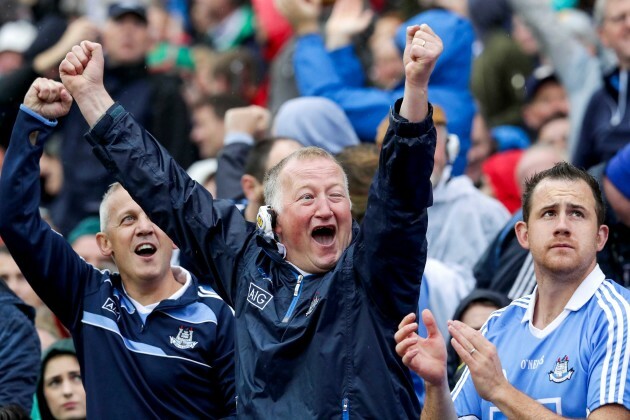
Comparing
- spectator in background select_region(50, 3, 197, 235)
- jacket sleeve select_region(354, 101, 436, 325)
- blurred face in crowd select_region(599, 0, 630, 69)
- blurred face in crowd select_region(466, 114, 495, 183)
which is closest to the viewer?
jacket sleeve select_region(354, 101, 436, 325)

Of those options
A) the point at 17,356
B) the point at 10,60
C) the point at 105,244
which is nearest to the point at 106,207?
the point at 105,244

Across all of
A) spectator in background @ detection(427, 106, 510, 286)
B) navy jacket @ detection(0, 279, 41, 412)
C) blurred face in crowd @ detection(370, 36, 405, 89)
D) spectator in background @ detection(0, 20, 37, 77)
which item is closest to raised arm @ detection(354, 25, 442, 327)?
navy jacket @ detection(0, 279, 41, 412)

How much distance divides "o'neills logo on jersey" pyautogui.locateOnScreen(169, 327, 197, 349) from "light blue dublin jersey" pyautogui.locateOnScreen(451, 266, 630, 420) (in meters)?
1.26

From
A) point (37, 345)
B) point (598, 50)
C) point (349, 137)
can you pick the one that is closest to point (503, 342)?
Answer: point (37, 345)

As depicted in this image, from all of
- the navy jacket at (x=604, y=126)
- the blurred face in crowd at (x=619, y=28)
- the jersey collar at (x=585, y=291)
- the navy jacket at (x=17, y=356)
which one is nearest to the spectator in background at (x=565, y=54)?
the navy jacket at (x=604, y=126)

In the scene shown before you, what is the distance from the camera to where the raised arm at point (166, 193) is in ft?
19.3

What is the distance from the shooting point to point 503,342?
5793 mm

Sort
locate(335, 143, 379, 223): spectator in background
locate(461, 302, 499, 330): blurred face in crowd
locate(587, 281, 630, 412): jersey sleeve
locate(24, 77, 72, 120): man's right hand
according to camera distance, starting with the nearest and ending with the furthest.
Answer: locate(587, 281, 630, 412): jersey sleeve → locate(24, 77, 72, 120): man's right hand → locate(461, 302, 499, 330): blurred face in crowd → locate(335, 143, 379, 223): spectator in background

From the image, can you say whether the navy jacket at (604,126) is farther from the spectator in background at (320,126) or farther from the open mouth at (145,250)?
the open mouth at (145,250)

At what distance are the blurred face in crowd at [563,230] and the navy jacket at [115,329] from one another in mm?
1501

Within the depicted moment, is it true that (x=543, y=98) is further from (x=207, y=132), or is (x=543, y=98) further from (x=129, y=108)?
(x=129, y=108)

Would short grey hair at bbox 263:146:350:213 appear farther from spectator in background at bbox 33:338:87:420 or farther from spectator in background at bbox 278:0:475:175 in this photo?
spectator in background at bbox 278:0:475:175

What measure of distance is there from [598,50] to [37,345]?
615 cm

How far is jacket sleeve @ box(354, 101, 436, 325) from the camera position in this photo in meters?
5.14
